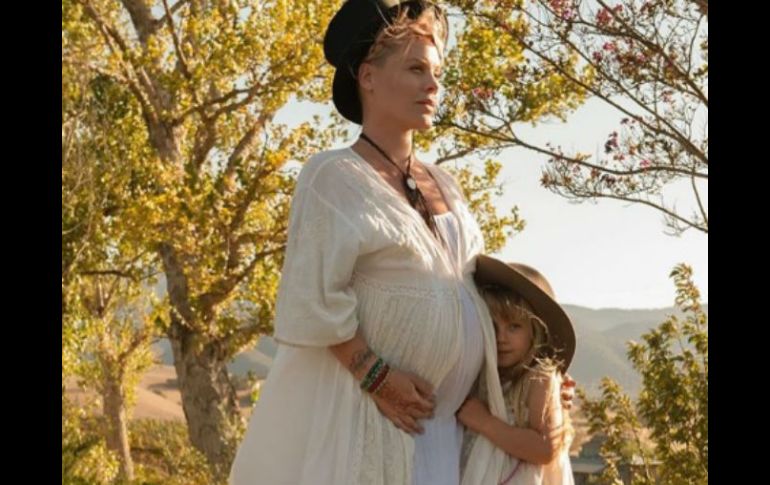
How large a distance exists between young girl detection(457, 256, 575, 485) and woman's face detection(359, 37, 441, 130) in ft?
1.44

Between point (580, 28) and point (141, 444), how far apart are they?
18.5 meters

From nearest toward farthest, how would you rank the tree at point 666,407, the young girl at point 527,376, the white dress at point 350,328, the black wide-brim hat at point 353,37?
the white dress at point 350,328 → the young girl at point 527,376 → the black wide-brim hat at point 353,37 → the tree at point 666,407

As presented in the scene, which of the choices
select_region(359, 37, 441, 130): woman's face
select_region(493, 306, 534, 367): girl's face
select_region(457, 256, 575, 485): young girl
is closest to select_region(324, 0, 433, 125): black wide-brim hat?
select_region(359, 37, 441, 130): woman's face

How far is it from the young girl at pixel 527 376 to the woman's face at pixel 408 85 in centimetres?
44

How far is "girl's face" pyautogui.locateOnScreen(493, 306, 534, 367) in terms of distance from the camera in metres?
3.49

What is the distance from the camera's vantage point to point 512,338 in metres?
3.49

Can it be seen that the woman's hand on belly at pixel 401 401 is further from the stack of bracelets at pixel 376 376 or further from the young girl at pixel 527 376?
the young girl at pixel 527 376

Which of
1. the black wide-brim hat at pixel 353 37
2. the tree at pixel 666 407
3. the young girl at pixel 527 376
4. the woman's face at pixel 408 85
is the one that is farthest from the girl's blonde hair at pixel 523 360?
the tree at pixel 666 407

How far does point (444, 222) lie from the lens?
11.7ft

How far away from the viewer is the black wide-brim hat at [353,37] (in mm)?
3510

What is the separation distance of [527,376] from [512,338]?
109 mm

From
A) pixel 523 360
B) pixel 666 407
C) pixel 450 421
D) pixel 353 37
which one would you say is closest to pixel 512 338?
pixel 523 360

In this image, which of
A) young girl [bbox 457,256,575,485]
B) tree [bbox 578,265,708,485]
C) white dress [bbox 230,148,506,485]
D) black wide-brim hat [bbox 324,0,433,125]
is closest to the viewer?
white dress [bbox 230,148,506,485]

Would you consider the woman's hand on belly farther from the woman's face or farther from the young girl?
the woman's face
